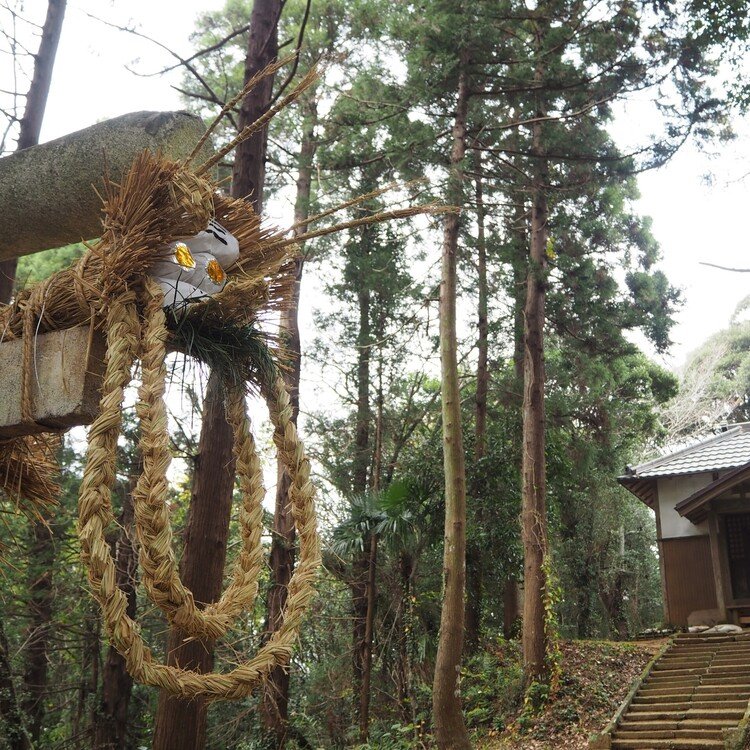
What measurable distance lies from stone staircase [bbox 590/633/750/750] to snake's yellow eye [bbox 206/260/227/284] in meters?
9.23

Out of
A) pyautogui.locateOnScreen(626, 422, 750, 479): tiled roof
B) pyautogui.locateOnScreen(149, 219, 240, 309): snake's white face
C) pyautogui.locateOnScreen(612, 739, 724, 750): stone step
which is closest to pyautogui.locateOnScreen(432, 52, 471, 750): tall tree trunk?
pyautogui.locateOnScreen(612, 739, 724, 750): stone step

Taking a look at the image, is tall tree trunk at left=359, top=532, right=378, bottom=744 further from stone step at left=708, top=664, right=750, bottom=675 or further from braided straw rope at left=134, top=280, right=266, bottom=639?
braided straw rope at left=134, top=280, right=266, bottom=639

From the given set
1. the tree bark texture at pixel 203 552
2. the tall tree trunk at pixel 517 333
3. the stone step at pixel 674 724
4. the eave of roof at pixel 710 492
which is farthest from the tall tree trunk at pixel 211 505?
the eave of roof at pixel 710 492

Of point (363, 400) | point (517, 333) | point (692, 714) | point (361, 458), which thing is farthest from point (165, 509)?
point (517, 333)

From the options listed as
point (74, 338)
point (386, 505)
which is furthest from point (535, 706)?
point (74, 338)

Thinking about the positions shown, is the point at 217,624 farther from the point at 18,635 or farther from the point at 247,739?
the point at 18,635

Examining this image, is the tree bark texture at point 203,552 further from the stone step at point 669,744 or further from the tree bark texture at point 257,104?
the stone step at point 669,744

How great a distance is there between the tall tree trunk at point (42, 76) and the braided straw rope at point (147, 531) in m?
4.89

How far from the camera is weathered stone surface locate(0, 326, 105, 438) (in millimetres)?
2168

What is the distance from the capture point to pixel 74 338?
2.22 metres

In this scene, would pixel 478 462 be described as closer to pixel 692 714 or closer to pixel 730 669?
pixel 730 669

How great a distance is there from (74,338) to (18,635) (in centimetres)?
1441

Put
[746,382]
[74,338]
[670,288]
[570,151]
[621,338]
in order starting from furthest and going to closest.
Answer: [746,382]
[670,288]
[621,338]
[570,151]
[74,338]

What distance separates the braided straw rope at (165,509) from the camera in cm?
182
